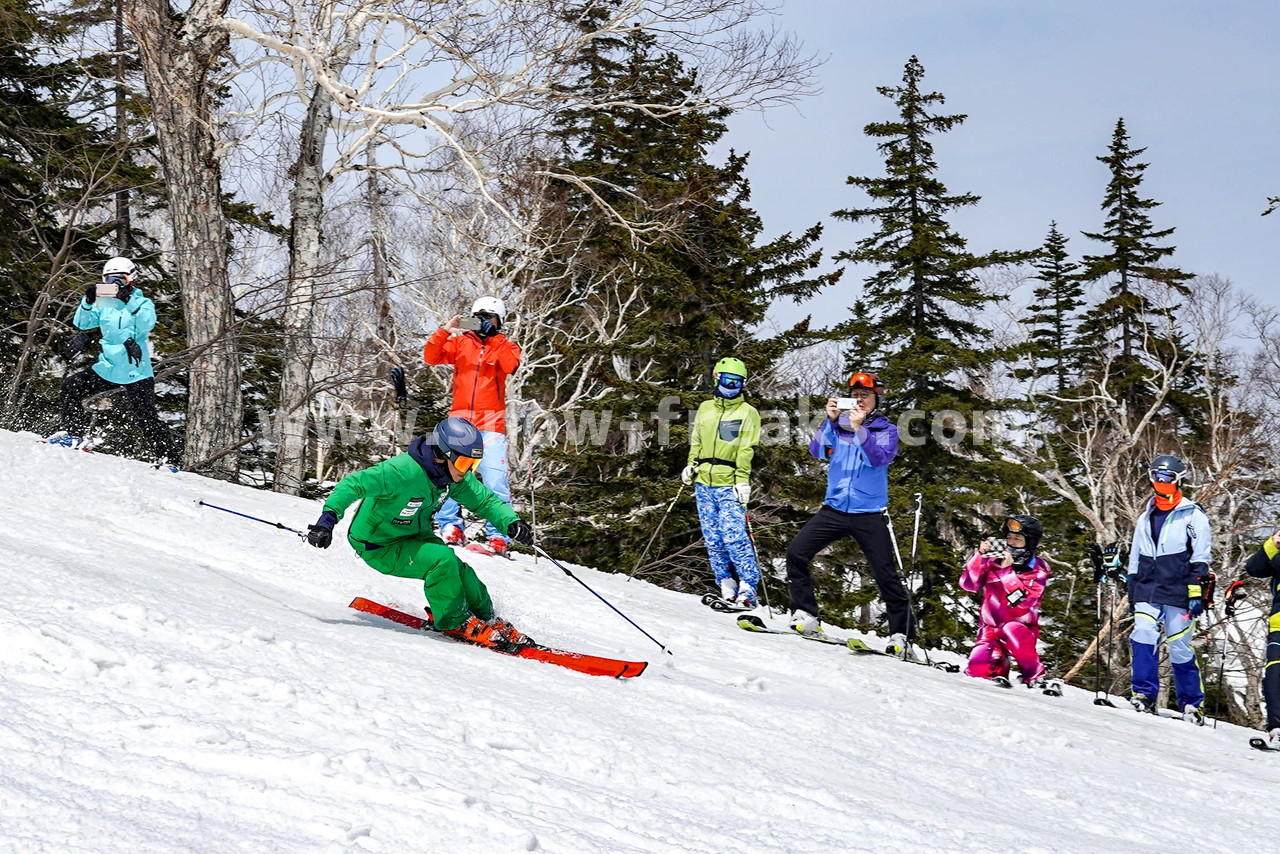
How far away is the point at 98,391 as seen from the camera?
874cm

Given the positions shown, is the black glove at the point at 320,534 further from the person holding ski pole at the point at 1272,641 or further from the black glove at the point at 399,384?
the person holding ski pole at the point at 1272,641

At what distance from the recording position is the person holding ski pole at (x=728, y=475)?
8227 mm

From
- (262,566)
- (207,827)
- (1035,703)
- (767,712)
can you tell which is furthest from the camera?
(1035,703)

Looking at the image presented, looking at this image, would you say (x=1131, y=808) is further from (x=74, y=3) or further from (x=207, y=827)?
(x=74, y=3)

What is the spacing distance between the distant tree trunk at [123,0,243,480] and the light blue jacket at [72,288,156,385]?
0.96 metres

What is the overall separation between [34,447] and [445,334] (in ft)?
10.7

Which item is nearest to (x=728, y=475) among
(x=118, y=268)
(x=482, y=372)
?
(x=482, y=372)

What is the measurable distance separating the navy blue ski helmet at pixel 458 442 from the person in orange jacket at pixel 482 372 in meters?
2.66

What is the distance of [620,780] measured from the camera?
124 inches

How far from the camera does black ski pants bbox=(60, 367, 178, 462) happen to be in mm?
8680

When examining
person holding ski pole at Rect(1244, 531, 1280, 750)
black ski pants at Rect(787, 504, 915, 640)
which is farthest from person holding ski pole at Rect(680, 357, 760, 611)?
person holding ski pole at Rect(1244, 531, 1280, 750)

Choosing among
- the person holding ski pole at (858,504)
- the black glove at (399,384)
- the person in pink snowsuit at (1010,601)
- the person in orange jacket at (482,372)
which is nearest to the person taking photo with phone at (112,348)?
the black glove at (399,384)

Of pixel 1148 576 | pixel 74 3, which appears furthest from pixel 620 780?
pixel 74 3

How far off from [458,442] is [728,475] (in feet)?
12.0
